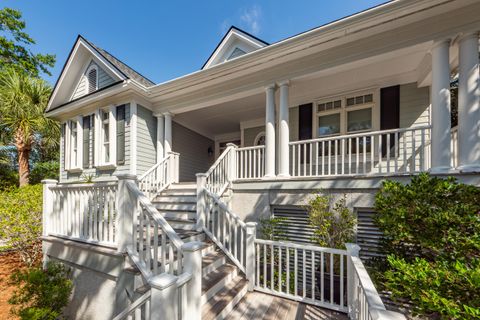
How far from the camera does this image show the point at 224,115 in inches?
308

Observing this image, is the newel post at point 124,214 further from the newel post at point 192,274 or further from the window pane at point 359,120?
the window pane at point 359,120

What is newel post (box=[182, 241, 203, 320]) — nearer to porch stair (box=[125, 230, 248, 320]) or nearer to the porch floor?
porch stair (box=[125, 230, 248, 320])

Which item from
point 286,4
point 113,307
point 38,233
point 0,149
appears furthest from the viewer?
point 0,149

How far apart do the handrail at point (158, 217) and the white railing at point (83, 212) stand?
0.38 meters

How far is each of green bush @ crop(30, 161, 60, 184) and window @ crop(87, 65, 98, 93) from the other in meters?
10.8

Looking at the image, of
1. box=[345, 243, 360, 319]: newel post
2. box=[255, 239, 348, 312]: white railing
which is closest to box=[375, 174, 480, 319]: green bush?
box=[345, 243, 360, 319]: newel post

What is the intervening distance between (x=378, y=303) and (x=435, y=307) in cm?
42

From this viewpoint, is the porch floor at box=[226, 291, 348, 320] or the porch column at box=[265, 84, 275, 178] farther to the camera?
the porch column at box=[265, 84, 275, 178]

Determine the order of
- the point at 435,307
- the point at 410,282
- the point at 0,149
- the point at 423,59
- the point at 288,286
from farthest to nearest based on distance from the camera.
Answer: the point at 0,149
the point at 423,59
the point at 288,286
the point at 410,282
the point at 435,307

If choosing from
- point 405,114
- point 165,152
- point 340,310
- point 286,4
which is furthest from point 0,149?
point 405,114

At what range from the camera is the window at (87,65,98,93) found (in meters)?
7.55

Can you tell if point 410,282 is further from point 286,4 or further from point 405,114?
point 286,4

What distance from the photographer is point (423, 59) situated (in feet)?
14.7

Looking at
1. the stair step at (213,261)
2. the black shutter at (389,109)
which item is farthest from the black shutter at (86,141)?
the black shutter at (389,109)
